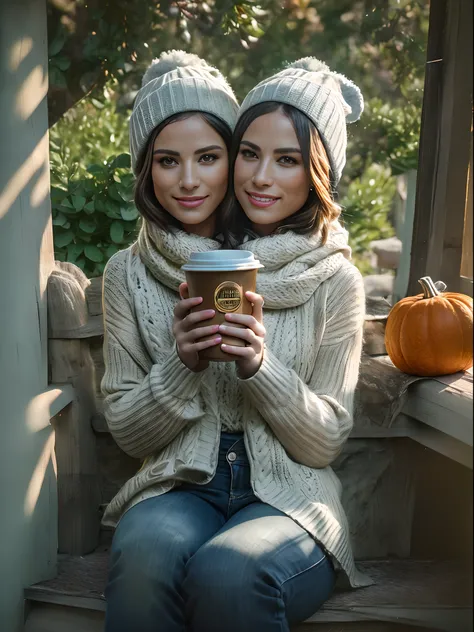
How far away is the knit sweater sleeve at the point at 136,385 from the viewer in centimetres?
203

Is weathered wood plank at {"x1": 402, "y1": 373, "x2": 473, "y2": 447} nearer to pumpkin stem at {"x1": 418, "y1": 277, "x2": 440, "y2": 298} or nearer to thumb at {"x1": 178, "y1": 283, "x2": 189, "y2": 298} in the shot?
pumpkin stem at {"x1": 418, "y1": 277, "x2": 440, "y2": 298}

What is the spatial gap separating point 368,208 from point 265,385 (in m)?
3.17

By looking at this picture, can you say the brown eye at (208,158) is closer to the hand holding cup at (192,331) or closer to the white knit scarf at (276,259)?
the white knit scarf at (276,259)

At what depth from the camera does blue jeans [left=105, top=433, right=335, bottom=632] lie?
182 cm

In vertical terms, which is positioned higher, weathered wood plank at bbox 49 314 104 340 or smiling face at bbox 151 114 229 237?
smiling face at bbox 151 114 229 237

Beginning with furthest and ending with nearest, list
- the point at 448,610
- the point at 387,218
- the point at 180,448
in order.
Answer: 1. the point at 387,218
2. the point at 180,448
3. the point at 448,610

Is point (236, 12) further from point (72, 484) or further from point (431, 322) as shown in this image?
point (72, 484)

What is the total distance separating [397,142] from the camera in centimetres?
396

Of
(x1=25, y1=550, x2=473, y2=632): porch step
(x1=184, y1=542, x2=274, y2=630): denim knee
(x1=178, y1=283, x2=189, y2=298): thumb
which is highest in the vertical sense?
(x1=178, y1=283, x2=189, y2=298): thumb

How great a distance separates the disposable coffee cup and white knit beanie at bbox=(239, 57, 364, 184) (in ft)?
1.56

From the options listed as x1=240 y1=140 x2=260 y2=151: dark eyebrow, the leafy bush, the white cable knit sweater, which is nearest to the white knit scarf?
the white cable knit sweater

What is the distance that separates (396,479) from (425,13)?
1757 millimetres

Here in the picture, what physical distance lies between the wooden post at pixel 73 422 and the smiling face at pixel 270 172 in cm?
64

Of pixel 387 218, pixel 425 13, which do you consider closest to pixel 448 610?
pixel 425 13
